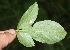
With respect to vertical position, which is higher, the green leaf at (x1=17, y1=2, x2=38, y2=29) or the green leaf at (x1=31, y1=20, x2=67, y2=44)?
the green leaf at (x1=17, y1=2, x2=38, y2=29)

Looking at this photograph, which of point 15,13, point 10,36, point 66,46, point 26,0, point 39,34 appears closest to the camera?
point 39,34

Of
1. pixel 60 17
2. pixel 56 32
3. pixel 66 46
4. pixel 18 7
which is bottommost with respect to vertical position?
pixel 56 32

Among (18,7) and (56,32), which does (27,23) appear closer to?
(56,32)

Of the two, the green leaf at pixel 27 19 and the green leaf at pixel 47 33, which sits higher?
the green leaf at pixel 27 19

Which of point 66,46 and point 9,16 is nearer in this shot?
point 66,46

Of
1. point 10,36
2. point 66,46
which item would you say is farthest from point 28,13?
point 66,46

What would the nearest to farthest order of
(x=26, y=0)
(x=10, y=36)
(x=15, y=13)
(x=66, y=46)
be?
(x=10, y=36), (x=66, y=46), (x=15, y=13), (x=26, y=0)

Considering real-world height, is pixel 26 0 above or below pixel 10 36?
above

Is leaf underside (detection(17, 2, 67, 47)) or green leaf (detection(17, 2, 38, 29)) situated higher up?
green leaf (detection(17, 2, 38, 29))
